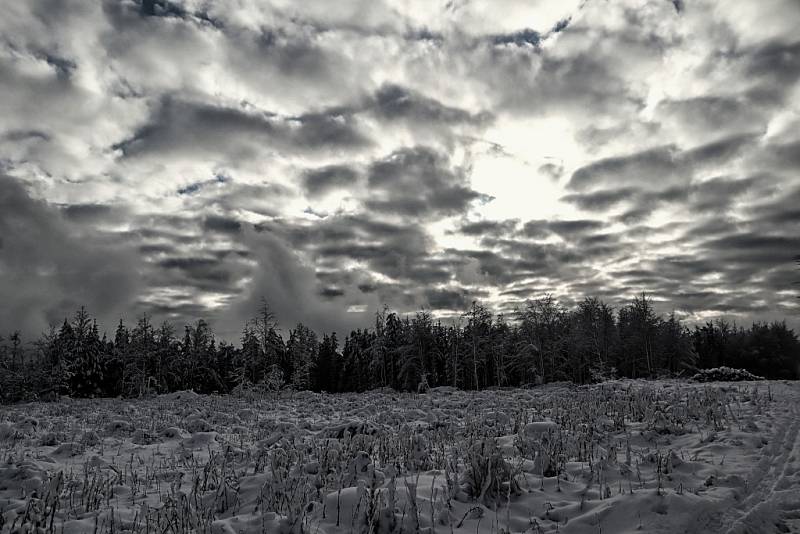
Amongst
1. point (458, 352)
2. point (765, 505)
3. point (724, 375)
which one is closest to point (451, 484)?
point (765, 505)

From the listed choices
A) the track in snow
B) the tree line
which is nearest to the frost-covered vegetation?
the tree line

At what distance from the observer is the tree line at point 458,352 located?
52906 mm

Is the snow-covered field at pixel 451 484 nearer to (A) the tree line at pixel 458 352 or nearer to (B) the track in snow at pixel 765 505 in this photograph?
(B) the track in snow at pixel 765 505

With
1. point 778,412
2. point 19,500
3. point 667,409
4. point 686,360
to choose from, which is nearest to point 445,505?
point 19,500

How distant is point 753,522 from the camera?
420cm

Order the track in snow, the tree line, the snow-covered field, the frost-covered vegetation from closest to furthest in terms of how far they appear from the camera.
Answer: the track in snow, the snow-covered field, the frost-covered vegetation, the tree line

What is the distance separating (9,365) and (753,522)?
6005 centimetres

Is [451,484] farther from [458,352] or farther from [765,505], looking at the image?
[458,352]

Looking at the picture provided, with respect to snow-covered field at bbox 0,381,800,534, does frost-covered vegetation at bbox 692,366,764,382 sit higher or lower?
A: higher

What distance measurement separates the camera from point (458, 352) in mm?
61531

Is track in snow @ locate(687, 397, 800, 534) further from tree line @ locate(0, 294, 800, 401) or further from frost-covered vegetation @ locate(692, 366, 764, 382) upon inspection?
tree line @ locate(0, 294, 800, 401)

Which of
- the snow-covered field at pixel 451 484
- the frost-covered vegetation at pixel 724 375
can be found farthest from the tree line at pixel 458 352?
the snow-covered field at pixel 451 484

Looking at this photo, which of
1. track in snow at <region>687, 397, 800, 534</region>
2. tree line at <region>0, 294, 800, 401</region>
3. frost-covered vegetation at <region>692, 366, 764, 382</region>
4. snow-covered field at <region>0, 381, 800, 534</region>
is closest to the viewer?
track in snow at <region>687, 397, 800, 534</region>

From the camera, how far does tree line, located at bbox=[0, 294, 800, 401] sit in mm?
52906
